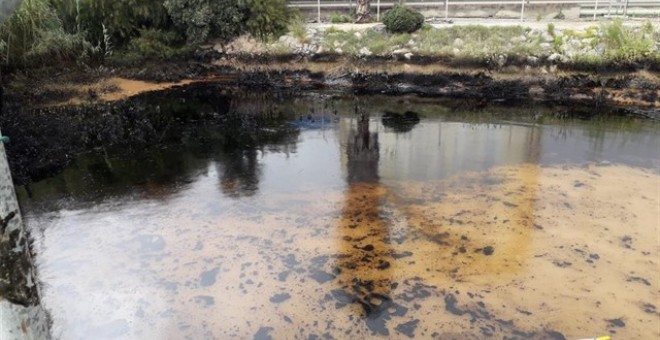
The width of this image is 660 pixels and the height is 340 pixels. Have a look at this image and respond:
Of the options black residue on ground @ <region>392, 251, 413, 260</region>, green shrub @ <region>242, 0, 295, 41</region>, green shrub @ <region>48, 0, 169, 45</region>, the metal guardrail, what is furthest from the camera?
the metal guardrail

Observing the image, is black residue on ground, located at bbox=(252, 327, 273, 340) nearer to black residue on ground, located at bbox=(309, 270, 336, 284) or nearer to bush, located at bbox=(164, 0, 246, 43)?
black residue on ground, located at bbox=(309, 270, 336, 284)

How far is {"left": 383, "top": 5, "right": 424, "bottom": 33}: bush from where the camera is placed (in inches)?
742

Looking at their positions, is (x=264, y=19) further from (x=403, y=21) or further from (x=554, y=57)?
(x=554, y=57)

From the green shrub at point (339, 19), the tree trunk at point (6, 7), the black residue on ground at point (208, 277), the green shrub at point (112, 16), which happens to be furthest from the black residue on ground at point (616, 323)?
the green shrub at point (112, 16)

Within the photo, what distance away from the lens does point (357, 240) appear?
27.9 feet

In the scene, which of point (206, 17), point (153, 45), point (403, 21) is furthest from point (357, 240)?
point (153, 45)

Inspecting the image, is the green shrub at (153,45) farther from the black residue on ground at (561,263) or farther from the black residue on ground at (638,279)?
the black residue on ground at (638,279)

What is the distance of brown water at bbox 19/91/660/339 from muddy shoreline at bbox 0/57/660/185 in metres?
1.49

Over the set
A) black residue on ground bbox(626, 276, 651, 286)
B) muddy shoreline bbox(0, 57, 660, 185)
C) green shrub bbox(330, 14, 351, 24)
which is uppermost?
green shrub bbox(330, 14, 351, 24)

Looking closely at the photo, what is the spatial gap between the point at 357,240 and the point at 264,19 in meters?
13.0

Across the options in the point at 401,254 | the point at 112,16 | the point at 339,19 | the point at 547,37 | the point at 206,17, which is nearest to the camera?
the point at 401,254

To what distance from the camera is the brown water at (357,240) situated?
6719 mm

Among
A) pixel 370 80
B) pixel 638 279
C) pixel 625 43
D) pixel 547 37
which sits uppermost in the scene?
pixel 547 37

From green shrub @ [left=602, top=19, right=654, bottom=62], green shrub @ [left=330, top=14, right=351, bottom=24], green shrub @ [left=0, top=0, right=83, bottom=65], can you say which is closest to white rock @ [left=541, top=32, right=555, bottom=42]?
green shrub @ [left=602, top=19, right=654, bottom=62]
